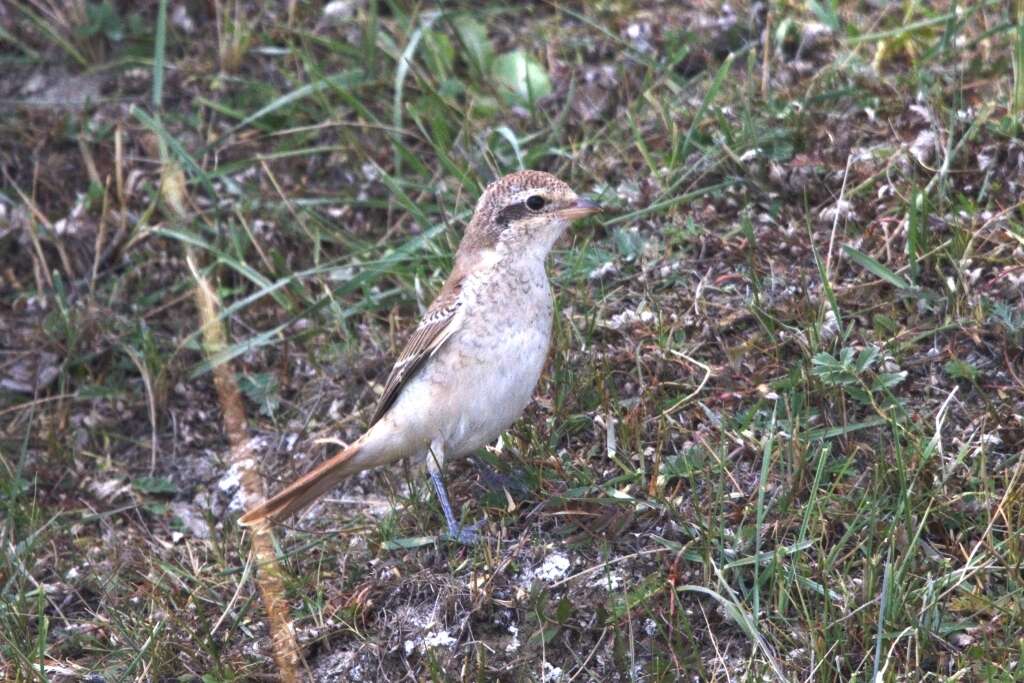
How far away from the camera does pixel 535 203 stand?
251 inches

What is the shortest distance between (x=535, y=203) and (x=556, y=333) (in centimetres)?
67

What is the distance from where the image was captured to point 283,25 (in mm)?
9102

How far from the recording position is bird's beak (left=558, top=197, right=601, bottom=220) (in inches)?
249

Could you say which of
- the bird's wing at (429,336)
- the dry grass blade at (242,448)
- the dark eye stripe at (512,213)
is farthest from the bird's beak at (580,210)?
Answer: the dry grass blade at (242,448)

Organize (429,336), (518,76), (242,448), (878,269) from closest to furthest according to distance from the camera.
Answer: (429,336) < (878,269) < (242,448) < (518,76)

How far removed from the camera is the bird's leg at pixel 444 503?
5.92 metres

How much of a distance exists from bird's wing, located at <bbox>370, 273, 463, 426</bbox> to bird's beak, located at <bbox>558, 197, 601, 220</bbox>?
55cm

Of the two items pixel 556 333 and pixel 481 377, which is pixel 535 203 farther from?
pixel 481 377

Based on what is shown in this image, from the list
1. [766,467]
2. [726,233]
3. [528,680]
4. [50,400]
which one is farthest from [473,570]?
[50,400]

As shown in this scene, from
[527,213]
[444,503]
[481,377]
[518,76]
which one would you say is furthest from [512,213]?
[518,76]

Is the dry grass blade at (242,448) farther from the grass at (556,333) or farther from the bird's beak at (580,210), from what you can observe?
the bird's beak at (580,210)

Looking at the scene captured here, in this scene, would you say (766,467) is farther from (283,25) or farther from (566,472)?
(283,25)

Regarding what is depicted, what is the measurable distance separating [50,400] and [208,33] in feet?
9.78

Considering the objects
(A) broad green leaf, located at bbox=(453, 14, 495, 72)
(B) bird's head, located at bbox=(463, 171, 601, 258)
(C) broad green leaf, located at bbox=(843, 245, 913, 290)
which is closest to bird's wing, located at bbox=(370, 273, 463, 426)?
(B) bird's head, located at bbox=(463, 171, 601, 258)
